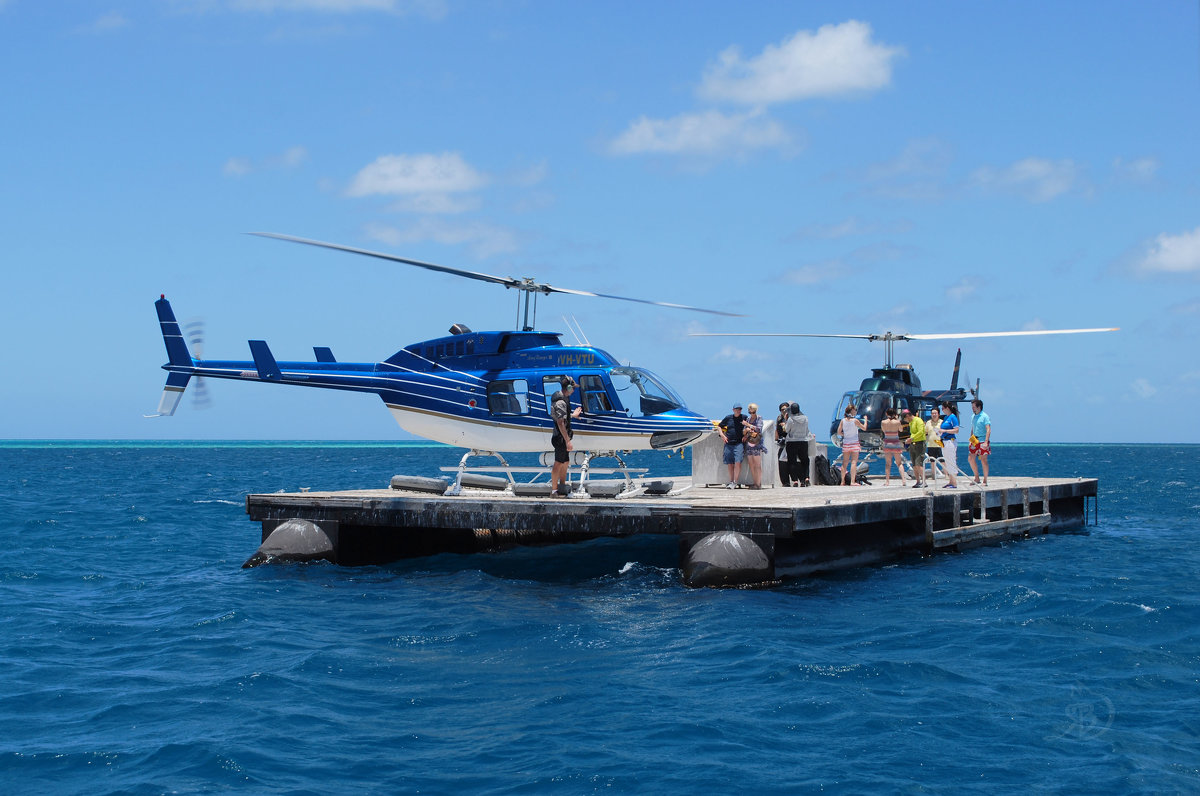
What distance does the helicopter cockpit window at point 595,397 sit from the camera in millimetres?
17219

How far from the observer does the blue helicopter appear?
677 inches

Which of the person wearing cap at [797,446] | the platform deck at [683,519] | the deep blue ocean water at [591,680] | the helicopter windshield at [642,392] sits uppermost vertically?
the helicopter windshield at [642,392]

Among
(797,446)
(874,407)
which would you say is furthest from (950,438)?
(874,407)

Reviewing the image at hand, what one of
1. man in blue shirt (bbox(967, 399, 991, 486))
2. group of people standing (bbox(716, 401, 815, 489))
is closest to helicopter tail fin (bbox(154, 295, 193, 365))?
group of people standing (bbox(716, 401, 815, 489))

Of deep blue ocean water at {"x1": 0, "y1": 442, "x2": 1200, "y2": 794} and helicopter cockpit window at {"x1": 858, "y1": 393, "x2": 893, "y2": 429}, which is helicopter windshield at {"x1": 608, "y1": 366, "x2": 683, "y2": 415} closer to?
deep blue ocean water at {"x1": 0, "y1": 442, "x2": 1200, "y2": 794}

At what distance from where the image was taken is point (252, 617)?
45.0 ft

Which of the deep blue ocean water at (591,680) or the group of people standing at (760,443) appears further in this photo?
the group of people standing at (760,443)

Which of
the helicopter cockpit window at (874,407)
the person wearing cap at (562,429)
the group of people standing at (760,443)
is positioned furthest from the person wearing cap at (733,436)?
the helicopter cockpit window at (874,407)

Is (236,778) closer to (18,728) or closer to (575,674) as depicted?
(18,728)

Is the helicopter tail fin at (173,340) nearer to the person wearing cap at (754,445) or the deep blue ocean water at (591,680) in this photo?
the deep blue ocean water at (591,680)

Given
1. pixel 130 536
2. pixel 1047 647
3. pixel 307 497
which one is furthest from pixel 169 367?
pixel 1047 647

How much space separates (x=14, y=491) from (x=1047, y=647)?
4616 centimetres

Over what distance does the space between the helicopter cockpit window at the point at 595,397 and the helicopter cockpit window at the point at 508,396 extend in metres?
1.05

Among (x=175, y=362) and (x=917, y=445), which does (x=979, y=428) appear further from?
(x=175, y=362)
